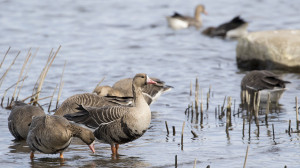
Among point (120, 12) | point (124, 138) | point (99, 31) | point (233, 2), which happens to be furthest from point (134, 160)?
point (233, 2)

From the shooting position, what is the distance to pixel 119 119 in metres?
8.48

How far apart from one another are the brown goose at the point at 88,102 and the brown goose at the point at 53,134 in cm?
179

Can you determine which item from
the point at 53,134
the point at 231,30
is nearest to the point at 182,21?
the point at 231,30

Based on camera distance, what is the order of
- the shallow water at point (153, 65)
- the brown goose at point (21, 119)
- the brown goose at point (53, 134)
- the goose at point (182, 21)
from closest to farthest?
1. the brown goose at point (53, 134)
2. the shallow water at point (153, 65)
3. the brown goose at point (21, 119)
4. the goose at point (182, 21)

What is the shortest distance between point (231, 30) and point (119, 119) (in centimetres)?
1540

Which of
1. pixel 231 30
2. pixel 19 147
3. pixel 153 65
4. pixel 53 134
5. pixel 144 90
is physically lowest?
pixel 19 147

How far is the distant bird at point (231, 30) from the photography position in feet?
76.0

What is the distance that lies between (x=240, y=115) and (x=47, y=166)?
14.9ft

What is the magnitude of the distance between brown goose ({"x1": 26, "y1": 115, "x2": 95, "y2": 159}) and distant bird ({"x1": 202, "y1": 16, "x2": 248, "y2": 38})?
16.0 meters

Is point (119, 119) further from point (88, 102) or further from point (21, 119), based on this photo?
point (21, 119)

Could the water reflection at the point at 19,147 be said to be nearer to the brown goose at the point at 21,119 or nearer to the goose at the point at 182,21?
the brown goose at the point at 21,119

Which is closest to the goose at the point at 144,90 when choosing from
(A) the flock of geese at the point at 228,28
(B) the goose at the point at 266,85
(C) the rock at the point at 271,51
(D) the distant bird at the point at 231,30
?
(B) the goose at the point at 266,85

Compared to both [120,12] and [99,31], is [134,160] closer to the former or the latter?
[99,31]

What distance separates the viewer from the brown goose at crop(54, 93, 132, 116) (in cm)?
989
